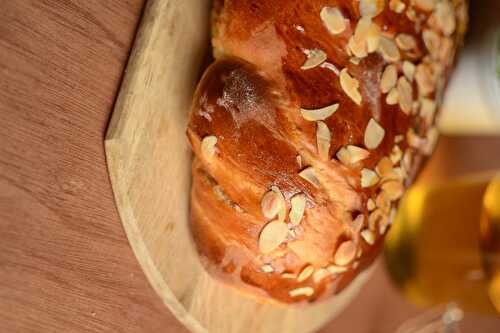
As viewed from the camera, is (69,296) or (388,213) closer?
(69,296)

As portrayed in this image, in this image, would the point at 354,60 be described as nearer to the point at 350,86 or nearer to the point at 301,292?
the point at 350,86

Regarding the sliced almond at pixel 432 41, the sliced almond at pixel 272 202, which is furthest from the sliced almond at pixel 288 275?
the sliced almond at pixel 432 41


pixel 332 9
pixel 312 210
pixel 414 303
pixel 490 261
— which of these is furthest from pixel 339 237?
pixel 414 303

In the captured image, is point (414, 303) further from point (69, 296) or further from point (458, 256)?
point (69, 296)

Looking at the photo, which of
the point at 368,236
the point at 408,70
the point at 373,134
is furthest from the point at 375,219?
the point at 408,70

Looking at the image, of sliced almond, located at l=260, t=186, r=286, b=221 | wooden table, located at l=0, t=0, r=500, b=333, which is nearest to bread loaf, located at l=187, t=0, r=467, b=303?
sliced almond, located at l=260, t=186, r=286, b=221

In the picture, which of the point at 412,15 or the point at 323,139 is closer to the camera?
→ the point at 323,139
